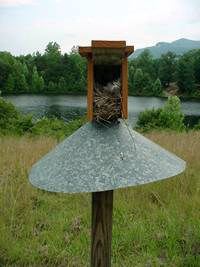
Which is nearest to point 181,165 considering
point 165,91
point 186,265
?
point 186,265

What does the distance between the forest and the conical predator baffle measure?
296 feet

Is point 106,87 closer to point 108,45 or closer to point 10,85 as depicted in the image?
point 108,45

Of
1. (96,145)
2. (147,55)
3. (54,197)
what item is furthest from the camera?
(147,55)

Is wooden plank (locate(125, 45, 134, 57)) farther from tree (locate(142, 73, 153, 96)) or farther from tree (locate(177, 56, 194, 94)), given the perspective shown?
tree (locate(142, 73, 153, 96))

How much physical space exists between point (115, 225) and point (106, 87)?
2418 mm

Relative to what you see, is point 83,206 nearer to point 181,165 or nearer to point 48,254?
point 48,254

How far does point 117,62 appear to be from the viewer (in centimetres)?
261

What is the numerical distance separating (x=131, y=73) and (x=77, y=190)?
97510mm

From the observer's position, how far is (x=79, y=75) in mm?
103938

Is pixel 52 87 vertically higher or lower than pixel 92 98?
lower

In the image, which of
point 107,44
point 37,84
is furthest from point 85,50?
point 37,84

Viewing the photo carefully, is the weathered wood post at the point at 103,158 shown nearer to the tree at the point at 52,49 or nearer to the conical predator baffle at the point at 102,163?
the conical predator baffle at the point at 102,163

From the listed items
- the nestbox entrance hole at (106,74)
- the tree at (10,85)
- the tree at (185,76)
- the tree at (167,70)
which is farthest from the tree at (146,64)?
the nestbox entrance hole at (106,74)

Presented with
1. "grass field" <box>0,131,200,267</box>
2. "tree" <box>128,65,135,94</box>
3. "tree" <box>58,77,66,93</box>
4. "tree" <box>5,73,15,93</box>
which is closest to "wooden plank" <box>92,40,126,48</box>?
"grass field" <box>0,131,200,267</box>
